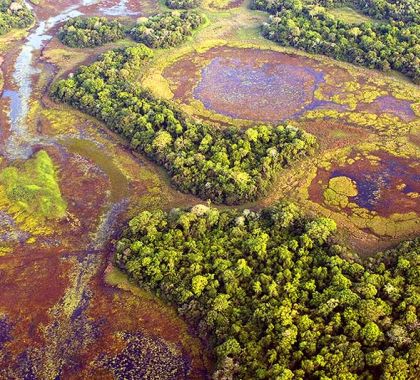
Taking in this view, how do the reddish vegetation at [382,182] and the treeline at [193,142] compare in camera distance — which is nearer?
the reddish vegetation at [382,182]

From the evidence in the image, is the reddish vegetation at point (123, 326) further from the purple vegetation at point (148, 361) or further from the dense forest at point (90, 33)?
the dense forest at point (90, 33)

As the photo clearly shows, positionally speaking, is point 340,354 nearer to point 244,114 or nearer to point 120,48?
point 244,114

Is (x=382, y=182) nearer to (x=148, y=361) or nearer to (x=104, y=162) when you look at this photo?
(x=148, y=361)

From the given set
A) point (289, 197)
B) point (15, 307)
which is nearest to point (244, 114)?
point (289, 197)

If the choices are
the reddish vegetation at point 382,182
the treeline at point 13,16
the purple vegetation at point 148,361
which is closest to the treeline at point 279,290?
the purple vegetation at point 148,361

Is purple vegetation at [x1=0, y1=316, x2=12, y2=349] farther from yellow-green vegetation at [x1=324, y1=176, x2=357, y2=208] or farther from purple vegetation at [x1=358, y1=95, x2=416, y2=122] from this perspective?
purple vegetation at [x1=358, y1=95, x2=416, y2=122]

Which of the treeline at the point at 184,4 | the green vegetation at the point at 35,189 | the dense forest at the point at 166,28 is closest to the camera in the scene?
the green vegetation at the point at 35,189

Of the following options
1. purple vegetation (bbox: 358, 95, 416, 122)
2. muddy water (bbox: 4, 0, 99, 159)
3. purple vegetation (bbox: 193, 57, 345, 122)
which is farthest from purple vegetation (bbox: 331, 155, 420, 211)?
muddy water (bbox: 4, 0, 99, 159)
